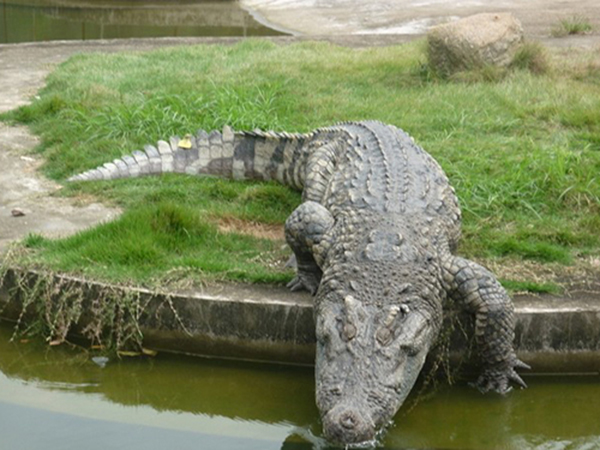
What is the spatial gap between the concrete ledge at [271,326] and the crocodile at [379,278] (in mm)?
168

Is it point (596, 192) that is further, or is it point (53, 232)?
point (596, 192)

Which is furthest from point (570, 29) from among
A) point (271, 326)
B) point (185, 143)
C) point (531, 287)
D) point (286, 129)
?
point (271, 326)

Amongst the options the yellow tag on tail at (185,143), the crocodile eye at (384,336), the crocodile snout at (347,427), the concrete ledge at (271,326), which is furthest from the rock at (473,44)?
the crocodile snout at (347,427)

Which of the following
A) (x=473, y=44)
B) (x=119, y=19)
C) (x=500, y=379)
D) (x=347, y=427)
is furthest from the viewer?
(x=119, y=19)

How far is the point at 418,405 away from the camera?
4895mm

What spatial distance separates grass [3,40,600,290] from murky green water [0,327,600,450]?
0.57 m

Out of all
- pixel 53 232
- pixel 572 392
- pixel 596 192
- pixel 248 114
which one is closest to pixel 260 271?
pixel 53 232

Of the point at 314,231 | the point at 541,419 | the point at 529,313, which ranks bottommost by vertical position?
the point at 541,419

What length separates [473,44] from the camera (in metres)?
9.42

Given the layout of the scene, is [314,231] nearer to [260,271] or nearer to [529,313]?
[260,271]

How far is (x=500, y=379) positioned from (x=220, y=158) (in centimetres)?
314

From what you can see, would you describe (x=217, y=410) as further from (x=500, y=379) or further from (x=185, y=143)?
(x=185, y=143)

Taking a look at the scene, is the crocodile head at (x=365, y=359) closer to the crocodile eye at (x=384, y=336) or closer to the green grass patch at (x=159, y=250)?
the crocodile eye at (x=384, y=336)

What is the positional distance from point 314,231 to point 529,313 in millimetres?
1244
